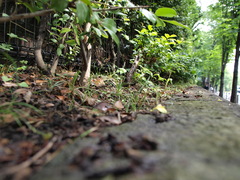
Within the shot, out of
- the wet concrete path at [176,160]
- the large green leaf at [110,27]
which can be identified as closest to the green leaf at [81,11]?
the large green leaf at [110,27]

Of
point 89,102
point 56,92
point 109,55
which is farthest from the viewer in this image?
point 109,55

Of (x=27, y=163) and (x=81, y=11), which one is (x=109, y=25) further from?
(x=27, y=163)

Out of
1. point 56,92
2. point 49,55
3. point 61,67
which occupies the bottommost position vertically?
point 56,92

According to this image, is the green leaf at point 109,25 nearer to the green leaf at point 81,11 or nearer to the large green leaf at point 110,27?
the large green leaf at point 110,27

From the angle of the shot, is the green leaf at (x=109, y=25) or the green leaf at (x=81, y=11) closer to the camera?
the green leaf at (x=81, y=11)

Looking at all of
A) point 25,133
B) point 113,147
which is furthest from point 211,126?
point 25,133

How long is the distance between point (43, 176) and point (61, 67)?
9.35 feet

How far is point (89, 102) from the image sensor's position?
1.31m

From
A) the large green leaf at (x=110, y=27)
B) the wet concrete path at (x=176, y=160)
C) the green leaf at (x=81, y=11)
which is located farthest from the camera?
the large green leaf at (x=110, y=27)

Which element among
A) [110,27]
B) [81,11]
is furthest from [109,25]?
[81,11]

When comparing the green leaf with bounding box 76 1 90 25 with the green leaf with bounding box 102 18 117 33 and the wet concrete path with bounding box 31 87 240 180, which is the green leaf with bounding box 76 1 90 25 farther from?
the wet concrete path with bounding box 31 87 240 180

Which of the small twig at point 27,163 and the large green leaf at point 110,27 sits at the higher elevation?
the large green leaf at point 110,27

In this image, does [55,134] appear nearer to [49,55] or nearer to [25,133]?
[25,133]

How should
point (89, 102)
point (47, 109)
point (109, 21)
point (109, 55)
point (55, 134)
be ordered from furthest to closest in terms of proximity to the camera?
point (109, 55) < point (89, 102) < point (47, 109) < point (109, 21) < point (55, 134)
